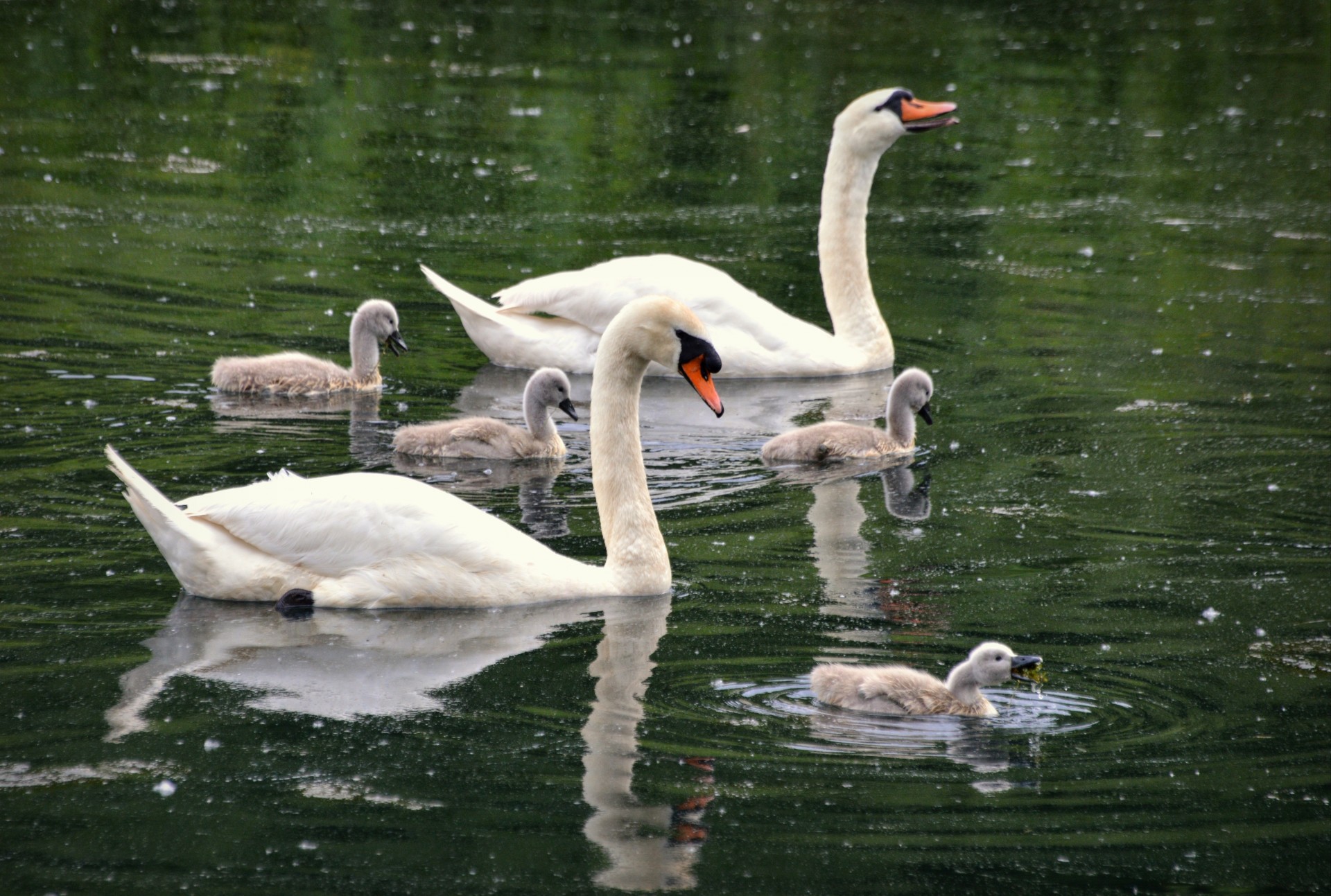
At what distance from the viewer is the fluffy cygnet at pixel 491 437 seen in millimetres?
9945

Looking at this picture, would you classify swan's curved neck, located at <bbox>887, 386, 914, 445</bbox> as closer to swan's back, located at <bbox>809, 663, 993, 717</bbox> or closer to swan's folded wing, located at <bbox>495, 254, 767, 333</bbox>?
swan's folded wing, located at <bbox>495, 254, 767, 333</bbox>

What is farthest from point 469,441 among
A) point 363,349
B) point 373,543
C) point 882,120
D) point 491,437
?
point 882,120

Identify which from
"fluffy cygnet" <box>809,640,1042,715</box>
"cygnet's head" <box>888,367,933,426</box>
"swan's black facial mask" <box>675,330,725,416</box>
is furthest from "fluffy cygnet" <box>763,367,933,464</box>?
"fluffy cygnet" <box>809,640,1042,715</box>

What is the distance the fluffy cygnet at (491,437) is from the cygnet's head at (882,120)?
402 centimetres

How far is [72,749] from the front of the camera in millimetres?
5836

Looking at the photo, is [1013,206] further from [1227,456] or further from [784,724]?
[784,724]

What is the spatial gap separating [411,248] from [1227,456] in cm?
750

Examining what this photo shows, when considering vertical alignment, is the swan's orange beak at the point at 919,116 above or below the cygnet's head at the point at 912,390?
above

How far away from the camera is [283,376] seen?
11.0 m

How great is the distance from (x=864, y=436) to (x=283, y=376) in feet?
11.6

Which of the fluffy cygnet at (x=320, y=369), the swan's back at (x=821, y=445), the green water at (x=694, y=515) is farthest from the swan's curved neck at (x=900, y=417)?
the fluffy cygnet at (x=320, y=369)

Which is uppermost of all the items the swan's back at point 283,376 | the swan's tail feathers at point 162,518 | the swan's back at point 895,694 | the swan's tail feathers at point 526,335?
the swan's tail feathers at point 526,335

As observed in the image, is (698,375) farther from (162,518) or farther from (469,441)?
(469,441)

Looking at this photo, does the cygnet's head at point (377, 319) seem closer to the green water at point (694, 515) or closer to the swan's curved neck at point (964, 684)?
the green water at point (694, 515)
